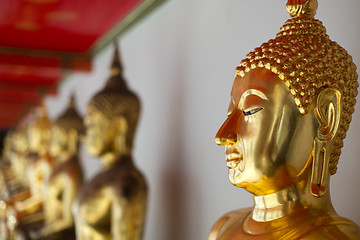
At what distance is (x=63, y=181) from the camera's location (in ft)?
8.27

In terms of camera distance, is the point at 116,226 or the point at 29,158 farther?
the point at 29,158

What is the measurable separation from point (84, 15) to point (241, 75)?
1.68 m

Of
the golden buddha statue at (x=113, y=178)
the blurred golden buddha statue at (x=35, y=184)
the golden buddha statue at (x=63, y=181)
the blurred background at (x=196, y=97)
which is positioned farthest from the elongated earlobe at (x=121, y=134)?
the blurred golden buddha statue at (x=35, y=184)

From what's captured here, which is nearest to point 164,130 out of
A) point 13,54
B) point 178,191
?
point 178,191

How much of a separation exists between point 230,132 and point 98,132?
1006 millimetres

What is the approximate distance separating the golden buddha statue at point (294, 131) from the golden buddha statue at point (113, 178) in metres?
0.85

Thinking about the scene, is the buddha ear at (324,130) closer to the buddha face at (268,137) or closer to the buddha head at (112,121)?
the buddha face at (268,137)

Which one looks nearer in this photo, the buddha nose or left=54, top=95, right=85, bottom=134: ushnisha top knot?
the buddha nose

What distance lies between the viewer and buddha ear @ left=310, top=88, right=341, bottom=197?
917mm

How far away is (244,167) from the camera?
953 millimetres

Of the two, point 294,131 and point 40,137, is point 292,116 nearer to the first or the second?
point 294,131

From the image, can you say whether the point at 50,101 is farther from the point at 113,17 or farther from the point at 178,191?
the point at 178,191

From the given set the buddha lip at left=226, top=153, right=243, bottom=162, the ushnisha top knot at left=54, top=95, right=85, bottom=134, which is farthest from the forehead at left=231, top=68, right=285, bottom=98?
the ushnisha top knot at left=54, top=95, right=85, bottom=134

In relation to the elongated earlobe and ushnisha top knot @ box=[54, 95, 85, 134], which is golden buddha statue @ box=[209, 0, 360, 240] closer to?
the elongated earlobe
